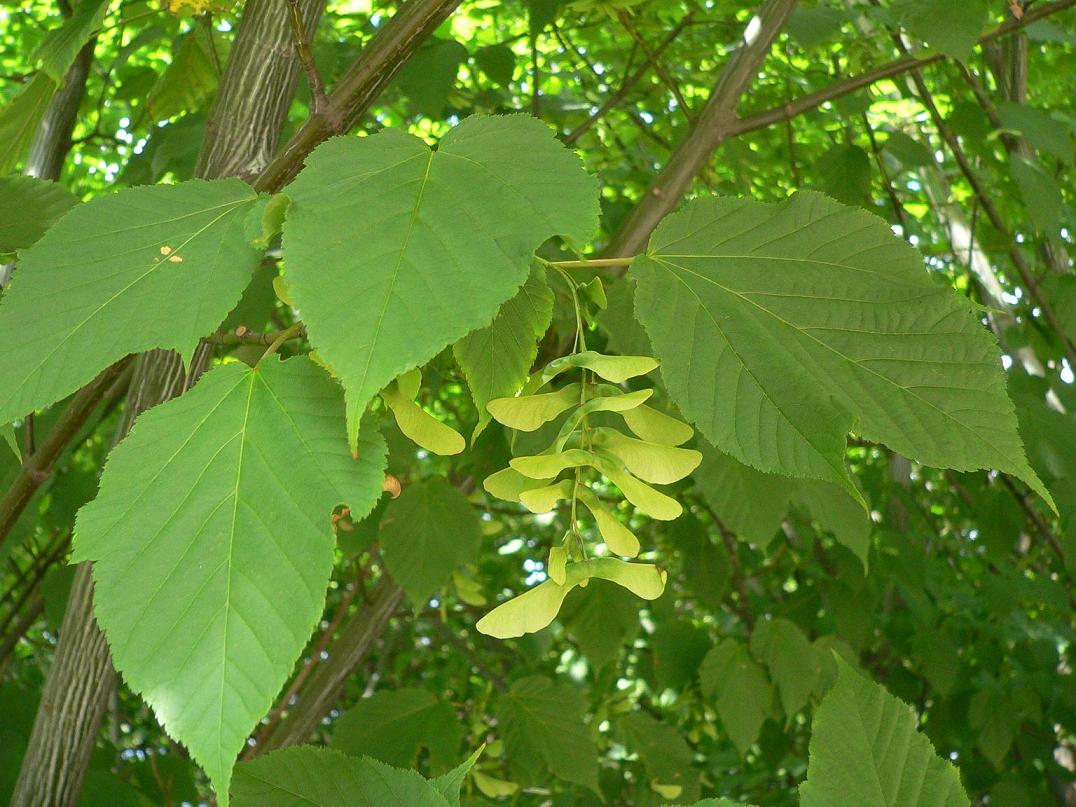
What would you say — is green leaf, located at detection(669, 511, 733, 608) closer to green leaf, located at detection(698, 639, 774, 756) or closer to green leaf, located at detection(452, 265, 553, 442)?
green leaf, located at detection(698, 639, 774, 756)

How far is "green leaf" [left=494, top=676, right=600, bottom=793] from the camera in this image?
166 centimetres

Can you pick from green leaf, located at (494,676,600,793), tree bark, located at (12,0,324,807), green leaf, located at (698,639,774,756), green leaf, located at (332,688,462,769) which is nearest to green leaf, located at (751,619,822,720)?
green leaf, located at (698,639,774,756)

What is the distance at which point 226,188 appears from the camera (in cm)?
67

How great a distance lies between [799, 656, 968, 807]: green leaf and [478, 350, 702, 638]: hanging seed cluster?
0.50ft

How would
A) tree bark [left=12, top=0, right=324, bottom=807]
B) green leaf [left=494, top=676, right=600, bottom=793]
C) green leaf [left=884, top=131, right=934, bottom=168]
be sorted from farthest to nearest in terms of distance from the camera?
green leaf [left=884, top=131, right=934, bottom=168]
green leaf [left=494, top=676, right=600, bottom=793]
tree bark [left=12, top=0, right=324, bottom=807]

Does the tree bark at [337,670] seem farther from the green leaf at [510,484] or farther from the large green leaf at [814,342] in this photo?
the large green leaf at [814,342]

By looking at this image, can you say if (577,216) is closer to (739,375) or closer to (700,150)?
(739,375)

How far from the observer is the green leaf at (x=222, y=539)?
50 centimetres

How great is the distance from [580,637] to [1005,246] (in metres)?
1.39

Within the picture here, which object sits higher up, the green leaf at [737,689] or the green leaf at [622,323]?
the green leaf at [622,323]

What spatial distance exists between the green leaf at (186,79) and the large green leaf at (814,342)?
117 cm

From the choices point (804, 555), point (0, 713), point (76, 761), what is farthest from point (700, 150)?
point (804, 555)

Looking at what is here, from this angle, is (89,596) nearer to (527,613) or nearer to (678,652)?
(527,613)

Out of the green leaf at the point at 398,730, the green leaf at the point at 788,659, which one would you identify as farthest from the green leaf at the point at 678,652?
the green leaf at the point at 398,730
